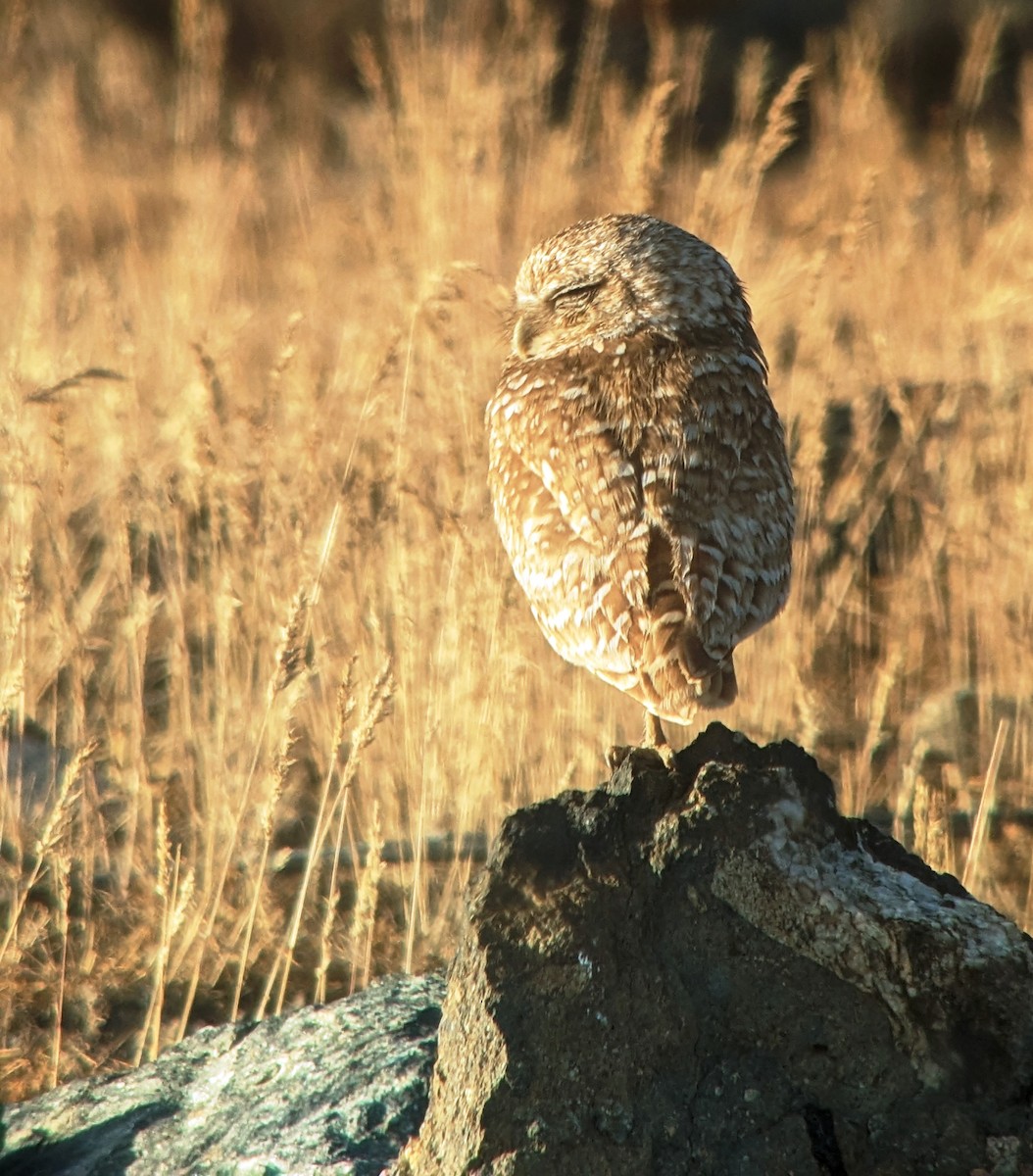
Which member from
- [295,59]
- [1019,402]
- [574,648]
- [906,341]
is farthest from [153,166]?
[574,648]

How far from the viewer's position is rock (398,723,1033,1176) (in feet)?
6.67

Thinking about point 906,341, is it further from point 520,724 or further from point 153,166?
point 153,166

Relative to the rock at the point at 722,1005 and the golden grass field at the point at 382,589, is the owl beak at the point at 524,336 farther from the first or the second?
the rock at the point at 722,1005

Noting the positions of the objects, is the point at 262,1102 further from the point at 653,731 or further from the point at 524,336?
the point at 524,336

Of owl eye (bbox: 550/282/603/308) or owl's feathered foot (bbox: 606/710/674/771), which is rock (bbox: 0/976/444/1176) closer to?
owl's feathered foot (bbox: 606/710/674/771)

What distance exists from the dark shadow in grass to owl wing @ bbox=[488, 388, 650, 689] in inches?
44.4

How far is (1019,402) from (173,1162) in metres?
4.28

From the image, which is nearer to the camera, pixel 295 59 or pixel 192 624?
pixel 192 624

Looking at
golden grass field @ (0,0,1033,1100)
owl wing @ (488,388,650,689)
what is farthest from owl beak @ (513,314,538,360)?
golden grass field @ (0,0,1033,1100)

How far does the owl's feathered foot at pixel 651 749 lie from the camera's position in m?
2.39

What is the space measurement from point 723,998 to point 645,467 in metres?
1.09

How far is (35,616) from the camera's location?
4.88 metres

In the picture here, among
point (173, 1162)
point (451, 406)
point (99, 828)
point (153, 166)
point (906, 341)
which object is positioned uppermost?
point (153, 166)

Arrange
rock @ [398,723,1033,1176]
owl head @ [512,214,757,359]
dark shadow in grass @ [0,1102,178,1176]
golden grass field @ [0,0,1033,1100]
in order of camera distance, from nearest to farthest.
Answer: rock @ [398,723,1033,1176] → dark shadow in grass @ [0,1102,178,1176] → owl head @ [512,214,757,359] → golden grass field @ [0,0,1033,1100]
